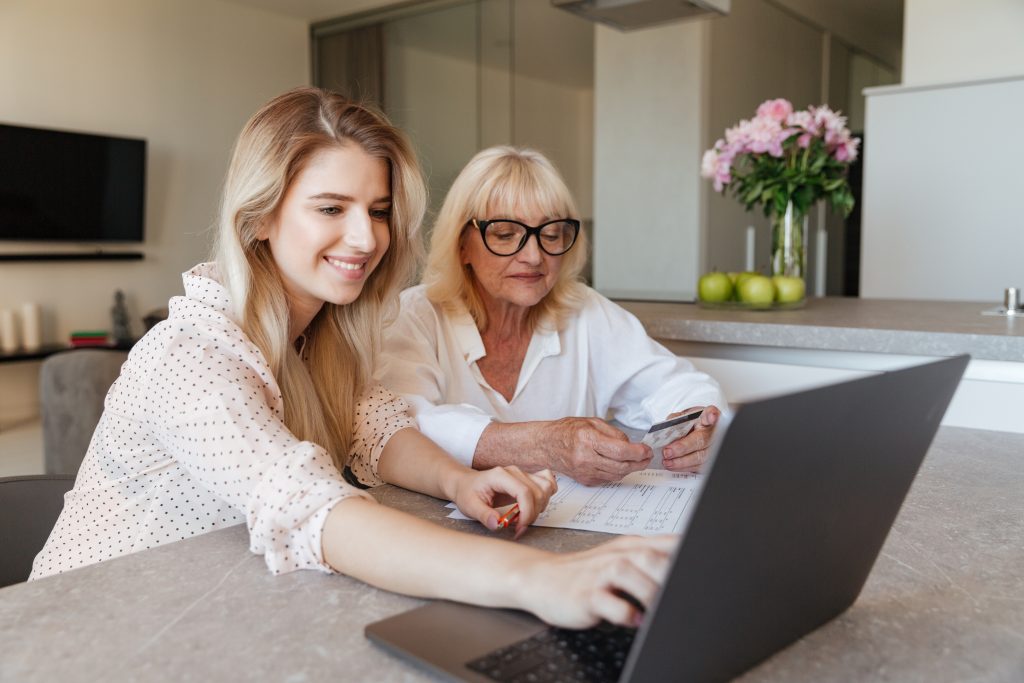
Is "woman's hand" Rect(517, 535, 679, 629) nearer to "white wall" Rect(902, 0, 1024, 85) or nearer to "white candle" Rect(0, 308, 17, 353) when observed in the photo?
"white wall" Rect(902, 0, 1024, 85)

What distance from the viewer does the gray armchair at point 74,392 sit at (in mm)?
2613

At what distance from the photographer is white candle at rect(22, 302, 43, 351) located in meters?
5.27

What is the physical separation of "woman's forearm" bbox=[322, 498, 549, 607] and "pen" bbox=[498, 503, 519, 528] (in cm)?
17

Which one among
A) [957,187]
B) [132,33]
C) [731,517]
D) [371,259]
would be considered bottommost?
[731,517]

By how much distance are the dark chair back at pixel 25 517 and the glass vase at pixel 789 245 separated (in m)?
1.95

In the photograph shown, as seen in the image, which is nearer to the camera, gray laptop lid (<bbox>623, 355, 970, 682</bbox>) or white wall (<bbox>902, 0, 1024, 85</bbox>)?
gray laptop lid (<bbox>623, 355, 970, 682</bbox>)

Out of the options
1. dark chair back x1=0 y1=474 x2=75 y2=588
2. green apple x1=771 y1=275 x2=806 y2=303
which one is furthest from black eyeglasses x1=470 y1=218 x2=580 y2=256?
green apple x1=771 y1=275 x2=806 y2=303

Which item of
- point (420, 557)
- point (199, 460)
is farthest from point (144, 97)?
point (420, 557)

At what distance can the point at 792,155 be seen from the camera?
242cm

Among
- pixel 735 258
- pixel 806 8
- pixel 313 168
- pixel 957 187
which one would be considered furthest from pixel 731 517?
pixel 806 8

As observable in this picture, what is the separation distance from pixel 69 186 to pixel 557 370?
4.76 metres

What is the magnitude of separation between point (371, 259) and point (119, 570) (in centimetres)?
52

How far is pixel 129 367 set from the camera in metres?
1.05

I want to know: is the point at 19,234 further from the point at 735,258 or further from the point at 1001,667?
the point at 1001,667
